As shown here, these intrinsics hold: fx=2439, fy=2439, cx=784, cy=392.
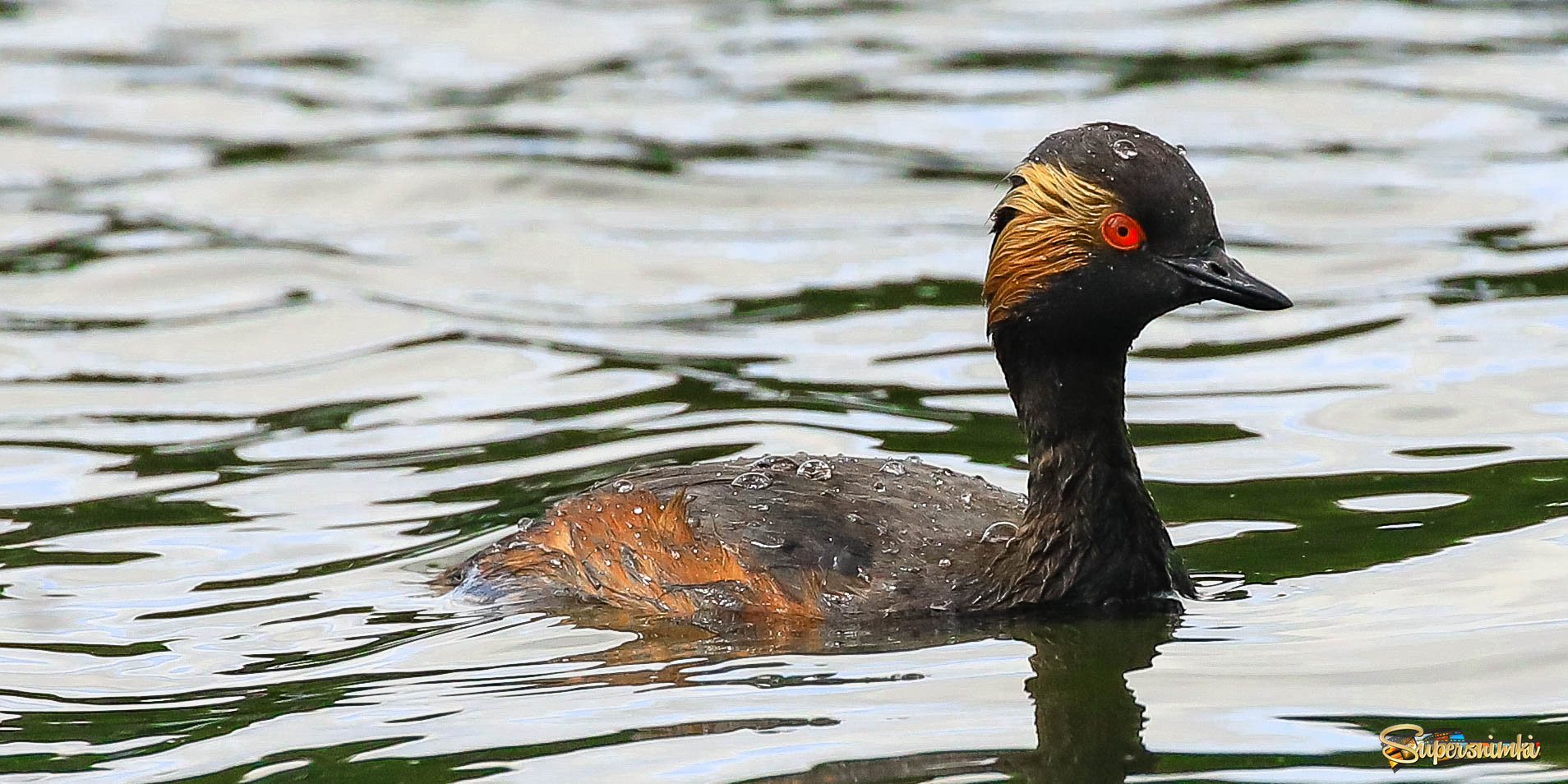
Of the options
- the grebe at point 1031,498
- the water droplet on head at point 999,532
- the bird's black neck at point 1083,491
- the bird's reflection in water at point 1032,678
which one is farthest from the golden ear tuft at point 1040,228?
the bird's reflection in water at point 1032,678

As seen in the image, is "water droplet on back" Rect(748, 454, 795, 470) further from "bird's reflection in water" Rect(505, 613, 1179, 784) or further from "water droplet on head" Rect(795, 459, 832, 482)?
"bird's reflection in water" Rect(505, 613, 1179, 784)

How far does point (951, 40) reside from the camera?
57.4 feet

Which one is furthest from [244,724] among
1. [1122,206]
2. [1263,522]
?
[1263,522]

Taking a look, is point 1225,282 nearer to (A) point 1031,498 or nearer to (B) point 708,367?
(A) point 1031,498

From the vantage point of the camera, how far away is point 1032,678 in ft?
23.5

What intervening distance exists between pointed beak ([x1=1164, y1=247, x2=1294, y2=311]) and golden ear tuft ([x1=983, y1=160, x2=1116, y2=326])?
0.90ft

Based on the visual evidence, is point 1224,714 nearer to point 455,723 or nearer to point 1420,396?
point 455,723

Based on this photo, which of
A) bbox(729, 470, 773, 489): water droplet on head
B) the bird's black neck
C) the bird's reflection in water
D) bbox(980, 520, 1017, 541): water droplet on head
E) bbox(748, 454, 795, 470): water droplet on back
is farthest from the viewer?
bbox(748, 454, 795, 470): water droplet on back

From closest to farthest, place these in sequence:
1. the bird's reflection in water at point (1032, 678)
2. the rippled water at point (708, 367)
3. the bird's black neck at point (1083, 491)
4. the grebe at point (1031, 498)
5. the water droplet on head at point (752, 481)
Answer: the bird's reflection in water at point (1032, 678), the rippled water at point (708, 367), the grebe at point (1031, 498), the bird's black neck at point (1083, 491), the water droplet on head at point (752, 481)

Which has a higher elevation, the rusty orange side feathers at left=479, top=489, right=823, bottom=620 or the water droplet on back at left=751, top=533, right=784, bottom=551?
the water droplet on back at left=751, top=533, right=784, bottom=551

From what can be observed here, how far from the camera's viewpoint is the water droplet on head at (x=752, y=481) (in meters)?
8.03

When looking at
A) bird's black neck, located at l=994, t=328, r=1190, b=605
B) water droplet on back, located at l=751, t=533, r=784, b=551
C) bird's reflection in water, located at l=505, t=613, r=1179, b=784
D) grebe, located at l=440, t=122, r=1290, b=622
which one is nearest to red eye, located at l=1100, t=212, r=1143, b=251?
grebe, located at l=440, t=122, r=1290, b=622

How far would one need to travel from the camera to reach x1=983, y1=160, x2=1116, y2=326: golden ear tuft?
748cm

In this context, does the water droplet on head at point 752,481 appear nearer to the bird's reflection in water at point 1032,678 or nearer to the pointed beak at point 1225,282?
the bird's reflection in water at point 1032,678
